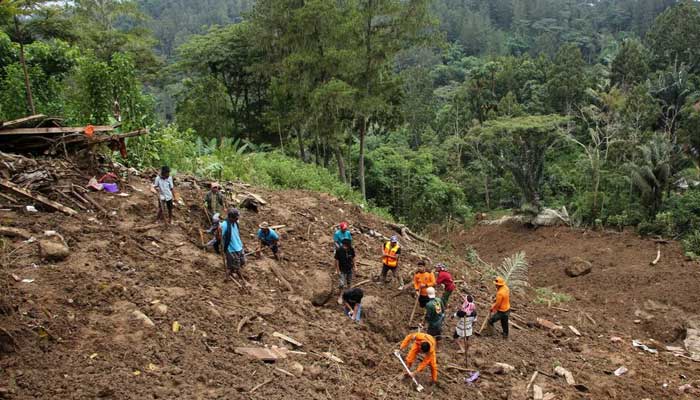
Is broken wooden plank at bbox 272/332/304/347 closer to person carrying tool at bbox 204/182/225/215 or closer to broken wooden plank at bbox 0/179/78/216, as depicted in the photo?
person carrying tool at bbox 204/182/225/215

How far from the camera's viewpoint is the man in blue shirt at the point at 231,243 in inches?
290

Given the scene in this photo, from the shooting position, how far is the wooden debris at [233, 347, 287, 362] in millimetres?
5867

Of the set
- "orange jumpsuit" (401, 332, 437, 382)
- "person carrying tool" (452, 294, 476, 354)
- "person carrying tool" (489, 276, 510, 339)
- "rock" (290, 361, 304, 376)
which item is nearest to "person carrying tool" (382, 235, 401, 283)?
"person carrying tool" (452, 294, 476, 354)

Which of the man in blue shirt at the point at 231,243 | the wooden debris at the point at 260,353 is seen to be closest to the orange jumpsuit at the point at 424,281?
the man in blue shirt at the point at 231,243

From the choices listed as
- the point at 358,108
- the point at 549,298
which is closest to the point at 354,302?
the point at 549,298

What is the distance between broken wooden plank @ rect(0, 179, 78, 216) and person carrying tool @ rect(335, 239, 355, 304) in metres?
4.07

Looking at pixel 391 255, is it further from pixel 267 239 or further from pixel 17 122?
pixel 17 122

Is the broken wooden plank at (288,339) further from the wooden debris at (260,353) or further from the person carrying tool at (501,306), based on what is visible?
the person carrying tool at (501,306)

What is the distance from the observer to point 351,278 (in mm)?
8930

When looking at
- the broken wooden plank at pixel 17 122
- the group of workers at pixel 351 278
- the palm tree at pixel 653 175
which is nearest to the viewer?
the group of workers at pixel 351 278

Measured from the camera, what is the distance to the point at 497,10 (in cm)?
9025

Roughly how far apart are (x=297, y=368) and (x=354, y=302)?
228 cm

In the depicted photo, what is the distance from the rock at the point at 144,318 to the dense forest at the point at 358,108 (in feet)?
12.5

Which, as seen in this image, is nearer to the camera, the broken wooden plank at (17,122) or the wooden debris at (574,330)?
the broken wooden plank at (17,122)
